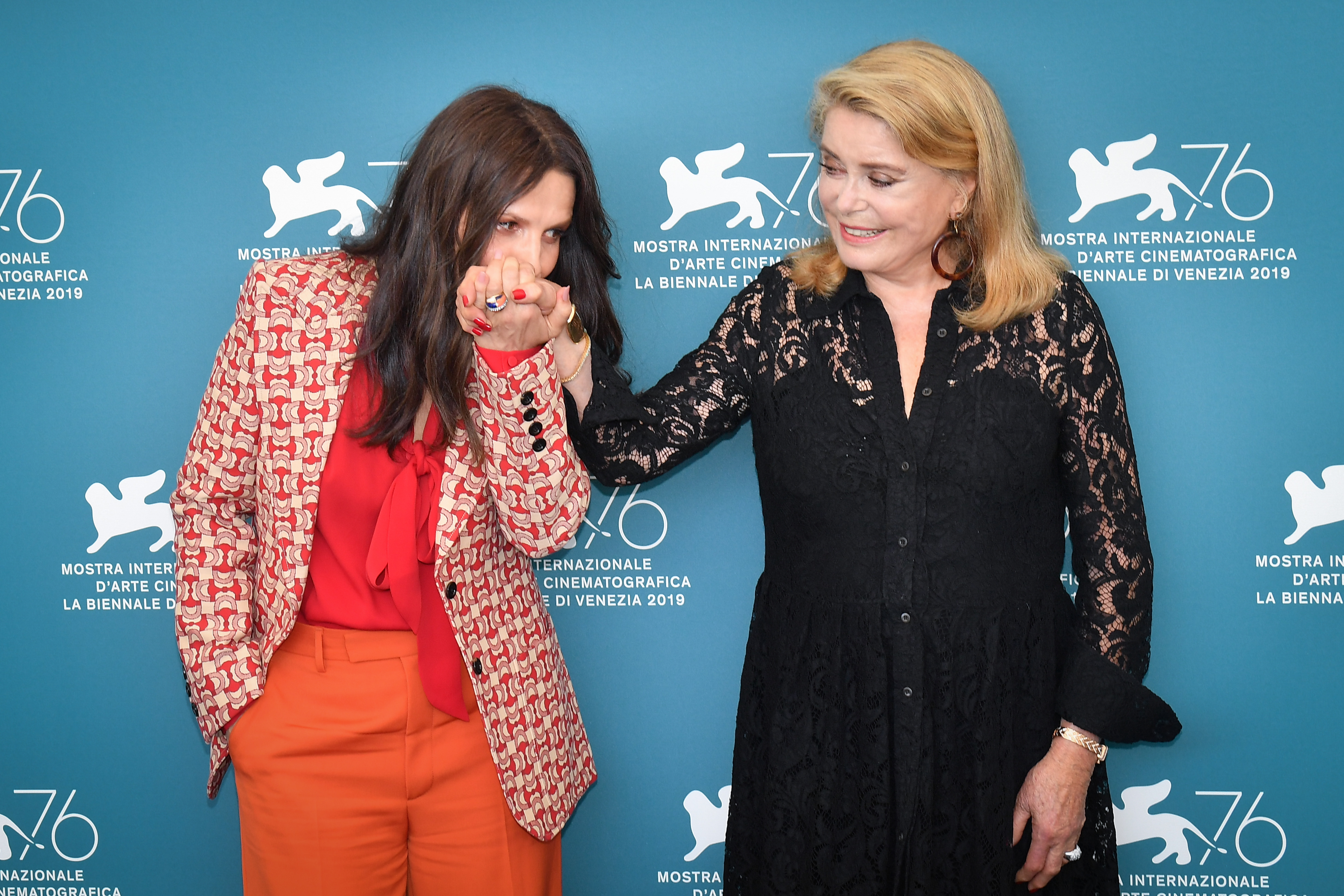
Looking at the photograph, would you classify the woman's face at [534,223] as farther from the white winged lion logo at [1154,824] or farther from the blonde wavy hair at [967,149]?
the white winged lion logo at [1154,824]

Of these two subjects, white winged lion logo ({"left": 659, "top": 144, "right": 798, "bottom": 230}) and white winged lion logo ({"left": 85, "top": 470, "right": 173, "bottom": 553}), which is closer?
white winged lion logo ({"left": 659, "top": 144, "right": 798, "bottom": 230})

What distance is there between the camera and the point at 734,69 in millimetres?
1906

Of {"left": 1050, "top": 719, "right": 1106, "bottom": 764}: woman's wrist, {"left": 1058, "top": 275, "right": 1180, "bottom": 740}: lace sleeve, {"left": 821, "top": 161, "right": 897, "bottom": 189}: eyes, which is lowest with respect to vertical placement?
{"left": 1050, "top": 719, "right": 1106, "bottom": 764}: woman's wrist

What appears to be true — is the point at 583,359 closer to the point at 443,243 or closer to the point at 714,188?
the point at 443,243

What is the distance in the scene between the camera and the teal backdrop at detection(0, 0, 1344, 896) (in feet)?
6.20

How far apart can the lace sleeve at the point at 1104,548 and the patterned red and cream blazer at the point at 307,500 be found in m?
0.75

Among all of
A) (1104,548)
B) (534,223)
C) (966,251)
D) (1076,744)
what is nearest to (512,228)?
(534,223)

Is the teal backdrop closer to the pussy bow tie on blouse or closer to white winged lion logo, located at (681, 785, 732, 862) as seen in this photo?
white winged lion logo, located at (681, 785, 732, 862)

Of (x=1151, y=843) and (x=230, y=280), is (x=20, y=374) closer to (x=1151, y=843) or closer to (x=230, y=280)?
(x=230, y=280)

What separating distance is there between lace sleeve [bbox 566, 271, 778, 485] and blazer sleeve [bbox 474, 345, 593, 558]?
0.24 ft

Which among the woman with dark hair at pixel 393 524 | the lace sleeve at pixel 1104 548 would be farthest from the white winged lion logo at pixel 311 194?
the lace sleeve at pixel 1104 548

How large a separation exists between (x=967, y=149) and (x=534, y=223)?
0.64 metres

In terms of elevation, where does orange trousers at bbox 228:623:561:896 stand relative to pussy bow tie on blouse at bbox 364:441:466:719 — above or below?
below

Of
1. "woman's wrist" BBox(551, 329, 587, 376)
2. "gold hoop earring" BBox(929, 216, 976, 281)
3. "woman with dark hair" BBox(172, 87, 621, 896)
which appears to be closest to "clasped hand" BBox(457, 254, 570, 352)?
"woman with dark hair" BBox(172, 87, 621, 896)
